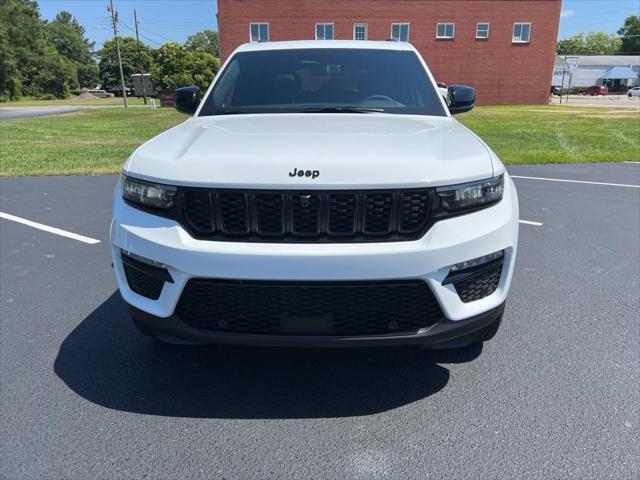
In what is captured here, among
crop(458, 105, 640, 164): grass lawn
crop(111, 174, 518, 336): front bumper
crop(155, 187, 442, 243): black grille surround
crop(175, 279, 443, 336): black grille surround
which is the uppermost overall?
crop(155, 187, 442, 243): black grille surround

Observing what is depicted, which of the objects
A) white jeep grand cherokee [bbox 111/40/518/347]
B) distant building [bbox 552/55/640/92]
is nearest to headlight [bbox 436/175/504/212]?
white jeep grand cherokee [bbox 111/40/518/347]

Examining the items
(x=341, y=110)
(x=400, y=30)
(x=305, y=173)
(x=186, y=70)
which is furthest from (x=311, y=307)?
(x=186, y=70)

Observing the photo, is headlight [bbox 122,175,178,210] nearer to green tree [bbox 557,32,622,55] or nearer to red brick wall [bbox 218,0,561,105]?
red brick wall [bbox 218,0,561,105]

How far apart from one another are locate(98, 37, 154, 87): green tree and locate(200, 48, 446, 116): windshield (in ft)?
328

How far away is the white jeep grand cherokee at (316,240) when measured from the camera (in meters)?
2.05

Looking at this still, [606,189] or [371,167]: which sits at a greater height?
[371,167]

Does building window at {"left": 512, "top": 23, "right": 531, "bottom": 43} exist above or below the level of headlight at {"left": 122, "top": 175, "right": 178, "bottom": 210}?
above

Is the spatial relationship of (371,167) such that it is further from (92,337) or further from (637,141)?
(637,141)

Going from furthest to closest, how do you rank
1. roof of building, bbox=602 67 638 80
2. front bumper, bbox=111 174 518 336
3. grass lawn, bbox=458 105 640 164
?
1. roof of building, bbox=602 67 638 80
2. grass lawn, bbox=458 105 640 164
3. front bumper, bbox=111 174 518 336

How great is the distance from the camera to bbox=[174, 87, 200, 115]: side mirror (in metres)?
3.83

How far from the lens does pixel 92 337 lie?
3068 millimetres

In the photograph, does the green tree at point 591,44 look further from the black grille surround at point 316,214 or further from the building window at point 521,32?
the black grille surround at point 316,214

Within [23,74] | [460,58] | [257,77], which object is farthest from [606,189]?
[23,74]

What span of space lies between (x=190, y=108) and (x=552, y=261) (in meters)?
3.38
